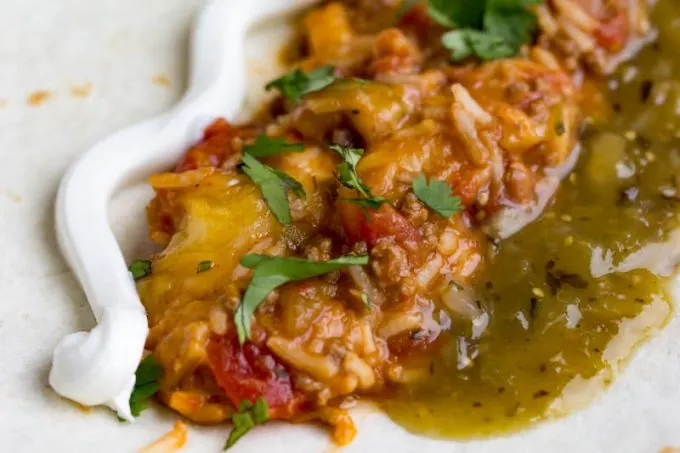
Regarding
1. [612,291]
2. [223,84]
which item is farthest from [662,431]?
[223,84]

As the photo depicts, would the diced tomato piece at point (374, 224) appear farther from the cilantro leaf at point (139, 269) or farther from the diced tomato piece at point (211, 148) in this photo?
the cilantro leaf at point (139, 269)

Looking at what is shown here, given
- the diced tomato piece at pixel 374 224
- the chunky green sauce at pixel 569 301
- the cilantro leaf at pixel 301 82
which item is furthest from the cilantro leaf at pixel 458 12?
the diced tomato piece at pixel 374 224

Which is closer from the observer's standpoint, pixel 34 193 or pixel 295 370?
pixel 295 370

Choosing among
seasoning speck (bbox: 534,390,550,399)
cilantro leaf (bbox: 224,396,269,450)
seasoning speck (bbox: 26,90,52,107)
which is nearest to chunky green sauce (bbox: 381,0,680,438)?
seasoning speck (bbox: 534,390,550,399)

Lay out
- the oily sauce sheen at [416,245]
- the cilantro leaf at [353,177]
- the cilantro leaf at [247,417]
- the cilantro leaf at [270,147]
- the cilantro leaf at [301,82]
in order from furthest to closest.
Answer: the cilantro leaf at [301,82] → the cilantro leaf at [270,147] → the cilantro leaf at [353,177] → the oily sauce sheen at [416,245] → the cilantro leaf at [247,417]

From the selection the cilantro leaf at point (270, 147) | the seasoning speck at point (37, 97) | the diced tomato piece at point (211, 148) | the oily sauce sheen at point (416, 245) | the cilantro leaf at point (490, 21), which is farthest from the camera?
the cilantro leaf at point (490, 21)

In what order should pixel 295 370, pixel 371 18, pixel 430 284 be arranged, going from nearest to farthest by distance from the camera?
pixel 295 370 < pixel 430 284 < pixel 371 18

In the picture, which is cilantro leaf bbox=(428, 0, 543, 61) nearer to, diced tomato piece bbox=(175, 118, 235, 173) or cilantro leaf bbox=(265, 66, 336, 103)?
cilantro leaf bbox=(265, 66, 336, 103)

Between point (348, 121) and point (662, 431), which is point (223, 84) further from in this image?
point (662, 431)
